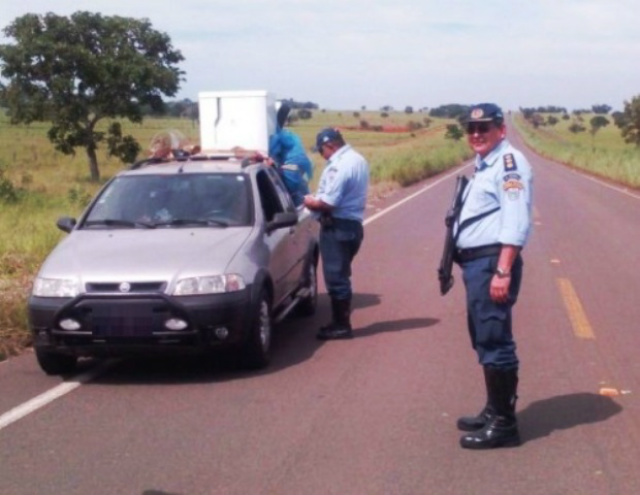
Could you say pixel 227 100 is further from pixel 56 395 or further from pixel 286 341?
pixel 56 395

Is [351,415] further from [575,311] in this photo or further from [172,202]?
[575,311]

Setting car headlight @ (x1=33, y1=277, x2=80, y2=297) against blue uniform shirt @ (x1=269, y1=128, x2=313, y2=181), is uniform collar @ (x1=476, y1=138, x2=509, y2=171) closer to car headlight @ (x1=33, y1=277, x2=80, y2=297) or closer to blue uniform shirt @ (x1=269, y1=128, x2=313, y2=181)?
car headlight @ (x1=33, y1=277, x2=80, y2=297)

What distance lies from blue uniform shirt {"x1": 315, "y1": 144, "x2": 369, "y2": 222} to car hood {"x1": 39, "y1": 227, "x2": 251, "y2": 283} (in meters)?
0.86

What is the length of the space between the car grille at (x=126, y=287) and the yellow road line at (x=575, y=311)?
3873 millimetres

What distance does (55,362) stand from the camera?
27.4 ft

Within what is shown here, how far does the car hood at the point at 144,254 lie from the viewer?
802 centimetres

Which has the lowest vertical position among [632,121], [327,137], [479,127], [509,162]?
[632,121]

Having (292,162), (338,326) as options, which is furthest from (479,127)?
(292,162)

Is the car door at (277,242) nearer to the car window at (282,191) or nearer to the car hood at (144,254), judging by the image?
the car window at (282,191)

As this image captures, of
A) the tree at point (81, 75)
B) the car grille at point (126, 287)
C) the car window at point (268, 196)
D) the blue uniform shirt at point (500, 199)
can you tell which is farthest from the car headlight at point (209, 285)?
the tree at point (81, 75)

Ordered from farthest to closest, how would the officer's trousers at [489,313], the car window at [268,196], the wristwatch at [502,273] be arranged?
1. the car window at [268,196]
2. the officer's trousers at [489,313]
3. the wristwatch at [502,273]

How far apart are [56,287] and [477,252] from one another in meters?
3.22

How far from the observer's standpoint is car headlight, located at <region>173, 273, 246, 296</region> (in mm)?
7969

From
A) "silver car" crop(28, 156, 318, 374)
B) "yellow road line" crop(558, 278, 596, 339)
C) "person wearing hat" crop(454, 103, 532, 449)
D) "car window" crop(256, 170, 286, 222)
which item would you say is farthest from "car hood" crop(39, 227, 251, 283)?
"yellow road line" crop(558, 278, 596, 339)
